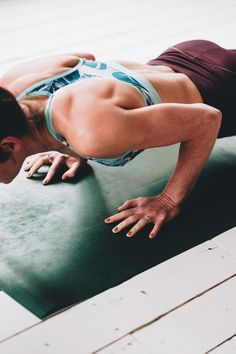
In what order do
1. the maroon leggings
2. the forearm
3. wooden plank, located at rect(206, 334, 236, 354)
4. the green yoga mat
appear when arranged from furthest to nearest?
the maroon leggings
the forearm
the green yoga mat
wooden plank, located at rect(206, 334, 236, 354)

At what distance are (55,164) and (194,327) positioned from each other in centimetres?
90

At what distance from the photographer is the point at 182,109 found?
1.29m

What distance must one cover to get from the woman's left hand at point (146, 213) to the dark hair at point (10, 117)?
1.43 ft

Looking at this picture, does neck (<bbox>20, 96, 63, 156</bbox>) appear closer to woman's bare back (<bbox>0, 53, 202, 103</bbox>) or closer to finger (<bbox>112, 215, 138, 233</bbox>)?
woman's bare back (<bbox>0, 53, 202, 103</bbox>)

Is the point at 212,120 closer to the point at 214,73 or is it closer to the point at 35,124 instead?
the point at 214,73

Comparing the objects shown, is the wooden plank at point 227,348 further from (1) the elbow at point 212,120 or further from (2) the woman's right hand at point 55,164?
(2) the woman's right hand at point 55,164

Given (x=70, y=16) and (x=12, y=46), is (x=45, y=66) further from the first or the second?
(x=70, y=16)

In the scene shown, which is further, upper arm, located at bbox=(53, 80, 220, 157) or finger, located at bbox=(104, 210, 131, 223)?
finger, located at bbox=(104, 210, 131, 223)

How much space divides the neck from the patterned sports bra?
2cm

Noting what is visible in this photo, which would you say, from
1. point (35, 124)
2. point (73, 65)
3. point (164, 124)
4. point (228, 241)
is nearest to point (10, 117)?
Result: point (35, 124)

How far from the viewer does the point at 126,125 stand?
1.17 metres

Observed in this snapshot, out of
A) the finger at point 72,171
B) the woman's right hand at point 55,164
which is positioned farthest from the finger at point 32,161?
the finger at point 72,171

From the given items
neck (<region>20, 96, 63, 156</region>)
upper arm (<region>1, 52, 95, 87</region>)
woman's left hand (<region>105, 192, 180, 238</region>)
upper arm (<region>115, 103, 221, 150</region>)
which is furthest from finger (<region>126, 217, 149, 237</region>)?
upper arm (<region>1, 52, 95, 87</region>)

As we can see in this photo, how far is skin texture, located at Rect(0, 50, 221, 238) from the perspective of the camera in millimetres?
1162
